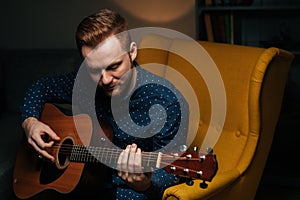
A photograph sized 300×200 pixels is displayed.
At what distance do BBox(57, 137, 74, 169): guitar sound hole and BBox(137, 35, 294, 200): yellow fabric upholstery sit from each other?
485 mm

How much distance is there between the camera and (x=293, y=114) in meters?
2.80

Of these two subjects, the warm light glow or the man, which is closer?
the man

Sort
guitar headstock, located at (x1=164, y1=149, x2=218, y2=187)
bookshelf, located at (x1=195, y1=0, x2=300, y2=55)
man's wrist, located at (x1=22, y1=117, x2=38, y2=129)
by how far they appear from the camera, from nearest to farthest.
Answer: guitar headstock, located at (x1=164, y1=149, x2=218, y2=187), man's wrist, located at (x1=22, y1=117, x2=38, y2=129), bookshelf, located at (x1=195, y1=0, x2=300, y2=55)

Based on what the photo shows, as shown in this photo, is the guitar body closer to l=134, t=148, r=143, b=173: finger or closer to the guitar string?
the guitar string

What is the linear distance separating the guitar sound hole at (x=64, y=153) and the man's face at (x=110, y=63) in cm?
24

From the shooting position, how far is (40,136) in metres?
1.75

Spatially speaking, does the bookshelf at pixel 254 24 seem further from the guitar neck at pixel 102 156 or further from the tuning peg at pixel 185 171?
the tuning peg at pixel 185 171

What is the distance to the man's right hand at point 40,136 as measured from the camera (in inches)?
67.8

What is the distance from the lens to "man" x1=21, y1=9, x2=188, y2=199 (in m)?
1.57

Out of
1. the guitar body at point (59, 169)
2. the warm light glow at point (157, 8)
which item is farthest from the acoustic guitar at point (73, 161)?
the warm light glow at point (157, 8)

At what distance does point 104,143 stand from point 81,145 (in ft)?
0.29

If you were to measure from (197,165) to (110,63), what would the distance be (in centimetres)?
45

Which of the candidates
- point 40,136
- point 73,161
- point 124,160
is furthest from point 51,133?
point 124,160

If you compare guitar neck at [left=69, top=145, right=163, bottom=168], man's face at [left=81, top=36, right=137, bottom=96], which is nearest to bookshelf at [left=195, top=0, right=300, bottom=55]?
man's face at [left=81, top=36, right=137, bottom=96]
